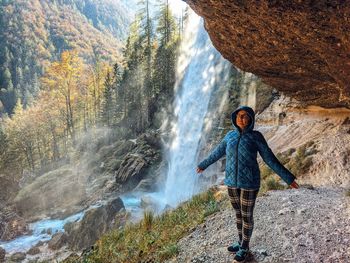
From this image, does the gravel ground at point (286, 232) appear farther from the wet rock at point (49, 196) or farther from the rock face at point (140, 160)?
the wet rock at point (49, 196)

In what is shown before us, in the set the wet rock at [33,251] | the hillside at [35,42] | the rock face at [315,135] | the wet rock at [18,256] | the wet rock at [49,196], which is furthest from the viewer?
the hillside at [35,42]

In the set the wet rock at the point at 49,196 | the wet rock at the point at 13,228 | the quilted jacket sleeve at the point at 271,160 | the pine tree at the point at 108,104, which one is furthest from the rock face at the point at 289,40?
the pine tree at the point at 108,104

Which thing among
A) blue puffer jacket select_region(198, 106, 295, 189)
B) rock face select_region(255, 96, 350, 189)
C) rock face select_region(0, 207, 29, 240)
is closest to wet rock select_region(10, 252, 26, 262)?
rock face select_region(0, 207, 29, 240)

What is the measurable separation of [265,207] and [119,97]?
38.1 metres

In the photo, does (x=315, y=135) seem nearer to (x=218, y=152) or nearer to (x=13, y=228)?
(x=218, y=152)

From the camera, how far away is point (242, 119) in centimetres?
407

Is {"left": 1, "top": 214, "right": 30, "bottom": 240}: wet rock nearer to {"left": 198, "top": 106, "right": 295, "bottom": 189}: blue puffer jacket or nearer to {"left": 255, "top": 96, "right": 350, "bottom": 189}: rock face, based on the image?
{"left": 255, "top": 96, "right": 350, "bottom": 189}: rock face

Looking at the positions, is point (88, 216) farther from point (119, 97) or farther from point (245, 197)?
point (119, 97)

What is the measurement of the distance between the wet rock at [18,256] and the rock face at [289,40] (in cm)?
1420

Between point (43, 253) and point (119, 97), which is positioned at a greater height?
point (119, 97)

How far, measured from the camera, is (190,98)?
2430 centimetres

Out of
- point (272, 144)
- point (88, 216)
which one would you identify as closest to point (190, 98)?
point (88, 216)

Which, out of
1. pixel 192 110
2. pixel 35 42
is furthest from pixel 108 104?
pixel 35 42

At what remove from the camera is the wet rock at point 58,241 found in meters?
18.1
